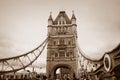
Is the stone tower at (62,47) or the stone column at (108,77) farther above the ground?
the stone tower at (62,47)

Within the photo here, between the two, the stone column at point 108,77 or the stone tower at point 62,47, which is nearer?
the stone column at point 108,77

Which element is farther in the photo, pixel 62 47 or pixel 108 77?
pixel 62 47

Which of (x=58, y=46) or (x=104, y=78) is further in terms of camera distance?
(x=58, y=46)

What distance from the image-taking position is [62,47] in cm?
3094

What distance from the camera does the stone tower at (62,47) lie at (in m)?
29.6

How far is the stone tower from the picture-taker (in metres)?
29.6

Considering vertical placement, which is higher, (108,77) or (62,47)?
(62,47)

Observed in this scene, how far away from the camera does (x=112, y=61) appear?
667 centimetres

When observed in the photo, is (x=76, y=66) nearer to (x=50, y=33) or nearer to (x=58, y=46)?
(x=58, y=46)

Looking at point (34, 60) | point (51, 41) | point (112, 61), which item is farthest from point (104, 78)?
point (51, 41)

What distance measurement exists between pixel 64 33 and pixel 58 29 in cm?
145

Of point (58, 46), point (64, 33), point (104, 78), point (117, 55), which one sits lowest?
point (104, 78)

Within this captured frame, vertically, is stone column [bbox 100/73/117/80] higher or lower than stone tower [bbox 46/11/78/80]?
lower

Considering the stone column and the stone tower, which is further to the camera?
the stone tower
